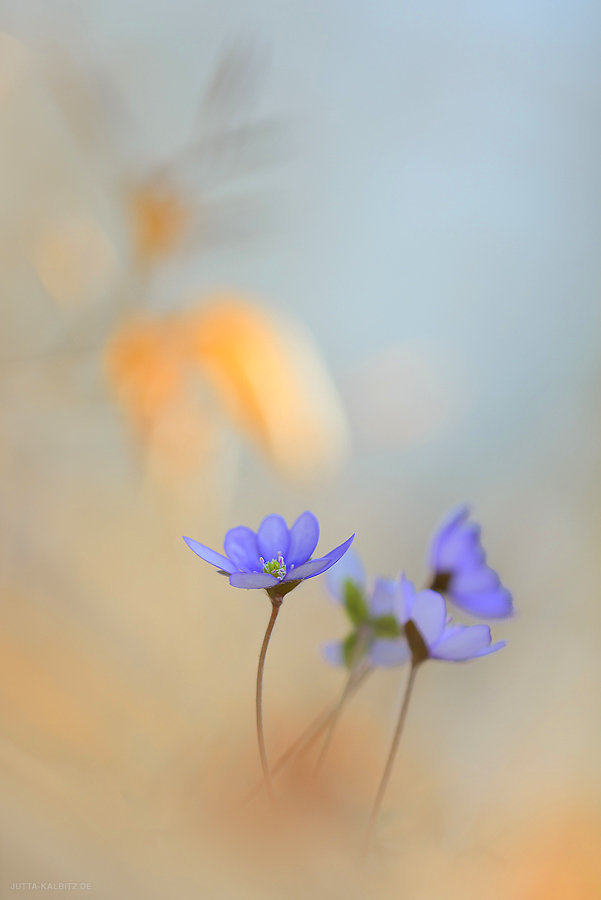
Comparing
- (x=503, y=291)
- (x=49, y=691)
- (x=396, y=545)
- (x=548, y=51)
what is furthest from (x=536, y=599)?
(x=548, y=51)

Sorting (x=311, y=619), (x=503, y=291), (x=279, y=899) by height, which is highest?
(x=503, y=291)

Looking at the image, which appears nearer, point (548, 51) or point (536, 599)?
point (536, 599)

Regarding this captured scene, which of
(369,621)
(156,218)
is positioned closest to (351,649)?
(369,621)

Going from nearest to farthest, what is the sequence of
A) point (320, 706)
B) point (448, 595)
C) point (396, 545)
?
1. point (448, 595)
2. point (320, 706)
3. point (396, 545)

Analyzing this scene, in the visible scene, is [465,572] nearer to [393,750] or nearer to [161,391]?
[393,750]

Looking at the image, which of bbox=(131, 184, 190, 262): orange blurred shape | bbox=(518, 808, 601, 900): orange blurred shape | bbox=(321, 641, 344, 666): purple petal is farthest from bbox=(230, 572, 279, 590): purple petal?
bbox=(131, 184, 190, 262): orange blurred shape

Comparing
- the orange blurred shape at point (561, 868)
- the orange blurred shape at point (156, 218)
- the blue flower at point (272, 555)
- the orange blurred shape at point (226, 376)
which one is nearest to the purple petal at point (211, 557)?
the blue flower at point (272, 555)

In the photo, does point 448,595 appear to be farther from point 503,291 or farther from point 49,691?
point 503,291
